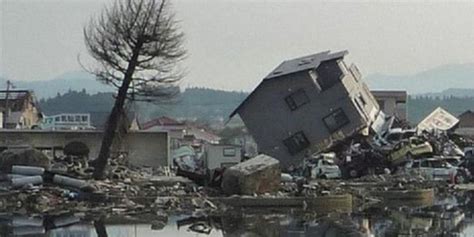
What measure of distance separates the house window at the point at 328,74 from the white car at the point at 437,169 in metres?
11.2

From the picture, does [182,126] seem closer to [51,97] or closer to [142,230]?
[51,97]

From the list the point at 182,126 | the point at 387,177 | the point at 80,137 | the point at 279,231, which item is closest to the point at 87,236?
the point at 279,231

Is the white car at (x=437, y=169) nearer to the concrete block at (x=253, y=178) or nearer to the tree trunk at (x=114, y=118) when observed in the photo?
the concrete block at (x=253, y=178)

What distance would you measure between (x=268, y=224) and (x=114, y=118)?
1135 centimetres

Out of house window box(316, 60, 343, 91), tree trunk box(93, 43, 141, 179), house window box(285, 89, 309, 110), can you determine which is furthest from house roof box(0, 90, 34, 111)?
tree trunk box(93, 43, 141, 179)

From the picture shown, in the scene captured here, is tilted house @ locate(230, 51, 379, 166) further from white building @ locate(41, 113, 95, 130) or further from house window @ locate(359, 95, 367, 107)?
white building @ locate(41, 113, 95, 130)

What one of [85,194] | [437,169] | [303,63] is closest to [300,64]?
[303,63]

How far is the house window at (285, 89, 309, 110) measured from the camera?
179 ft

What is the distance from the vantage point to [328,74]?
55094 millimetres

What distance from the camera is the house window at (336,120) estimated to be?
53.4 m

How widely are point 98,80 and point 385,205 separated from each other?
39.7 ft

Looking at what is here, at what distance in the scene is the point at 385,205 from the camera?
30.7 meters

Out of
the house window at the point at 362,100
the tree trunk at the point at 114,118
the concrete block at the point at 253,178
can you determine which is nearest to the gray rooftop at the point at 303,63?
the house window at the point at 362,100

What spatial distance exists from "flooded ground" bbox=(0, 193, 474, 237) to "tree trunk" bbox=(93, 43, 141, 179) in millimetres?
7094
